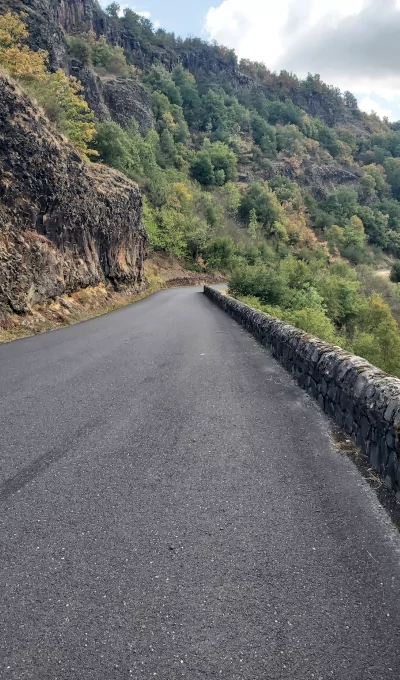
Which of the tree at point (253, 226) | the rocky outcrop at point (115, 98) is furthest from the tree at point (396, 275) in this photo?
the rocky outcrop at point (115, 98)

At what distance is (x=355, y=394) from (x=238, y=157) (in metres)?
132

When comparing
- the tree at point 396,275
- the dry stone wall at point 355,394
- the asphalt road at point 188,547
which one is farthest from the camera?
the tree at point 396,275

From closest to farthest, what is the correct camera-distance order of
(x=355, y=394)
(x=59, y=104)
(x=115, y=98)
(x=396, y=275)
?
(x=355, y=394) < (x=59, y=104) < (x=115, y=98) < (x=396, y=275)

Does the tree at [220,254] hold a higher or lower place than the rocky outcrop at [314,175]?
lower

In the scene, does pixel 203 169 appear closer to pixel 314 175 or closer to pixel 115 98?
pixel 115 98

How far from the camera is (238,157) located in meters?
125

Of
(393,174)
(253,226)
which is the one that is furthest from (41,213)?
(393,174)

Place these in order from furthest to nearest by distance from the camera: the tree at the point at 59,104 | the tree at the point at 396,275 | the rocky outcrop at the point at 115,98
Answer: the tree at the point at 396,275, the rocky outcrop at the point at 115,98, the tree at the point at 59,104

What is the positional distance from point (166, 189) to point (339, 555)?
67.2 metres

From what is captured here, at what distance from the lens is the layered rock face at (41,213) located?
49.5ft

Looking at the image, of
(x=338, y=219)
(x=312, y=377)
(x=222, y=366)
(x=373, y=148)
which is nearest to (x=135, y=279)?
(x=222, y=366)

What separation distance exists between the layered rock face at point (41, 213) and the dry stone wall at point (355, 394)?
10409 mm

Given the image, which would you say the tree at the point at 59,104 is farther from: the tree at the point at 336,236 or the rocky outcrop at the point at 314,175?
the rocky outcrop at the point at 314,175

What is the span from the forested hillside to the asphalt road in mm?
12405
